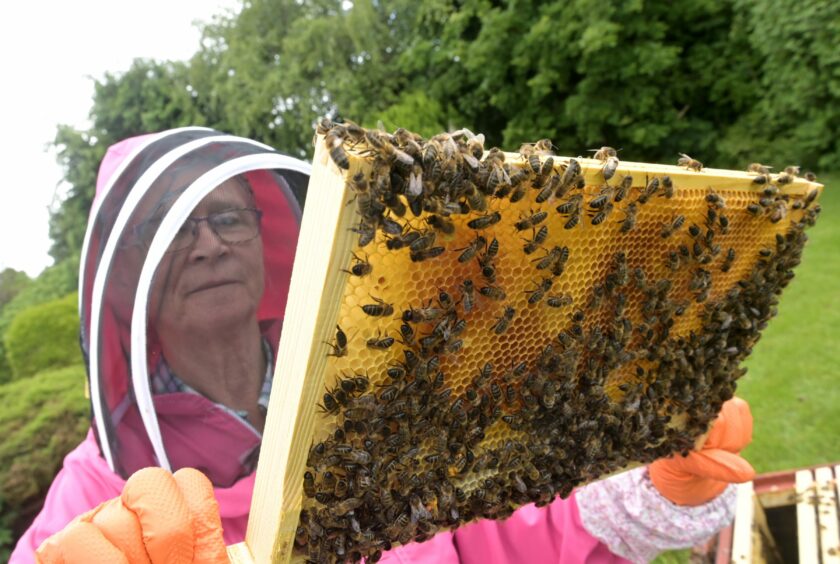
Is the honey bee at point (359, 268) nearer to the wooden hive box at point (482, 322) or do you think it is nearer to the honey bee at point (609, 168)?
the wooden hive box at point (482, 322)

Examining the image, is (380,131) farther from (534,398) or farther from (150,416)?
(150,416)

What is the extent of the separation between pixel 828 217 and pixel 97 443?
13.7 meters

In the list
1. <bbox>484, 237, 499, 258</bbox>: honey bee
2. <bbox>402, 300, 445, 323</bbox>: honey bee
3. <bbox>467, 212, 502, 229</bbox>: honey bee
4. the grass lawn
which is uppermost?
<bbox>467, 212, 502, 229</bbox>: honey bee

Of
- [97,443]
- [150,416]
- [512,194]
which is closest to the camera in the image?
[512,194]

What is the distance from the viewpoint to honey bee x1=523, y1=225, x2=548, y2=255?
1588mm

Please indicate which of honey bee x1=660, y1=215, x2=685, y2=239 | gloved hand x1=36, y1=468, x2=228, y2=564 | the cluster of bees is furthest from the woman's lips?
honey bee x1=660, y1=215, x2=685, y2=239

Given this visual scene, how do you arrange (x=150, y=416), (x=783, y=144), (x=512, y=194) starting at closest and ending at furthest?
(x=512, y=194)
(x=150, y=416)
(x=783, y=144)

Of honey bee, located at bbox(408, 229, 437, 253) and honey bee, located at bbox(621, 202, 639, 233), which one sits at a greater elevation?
honey bee, located at bbox(621, 202, 639, 233)

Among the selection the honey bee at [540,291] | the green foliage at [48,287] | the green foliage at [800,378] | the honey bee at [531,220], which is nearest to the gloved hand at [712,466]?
the honey bee at [540,291]

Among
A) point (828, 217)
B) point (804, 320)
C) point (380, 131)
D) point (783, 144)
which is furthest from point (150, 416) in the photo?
point (783, 144)

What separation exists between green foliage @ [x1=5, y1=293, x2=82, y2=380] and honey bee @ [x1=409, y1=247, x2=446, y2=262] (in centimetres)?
970

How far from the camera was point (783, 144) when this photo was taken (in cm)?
1443

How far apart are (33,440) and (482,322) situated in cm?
633

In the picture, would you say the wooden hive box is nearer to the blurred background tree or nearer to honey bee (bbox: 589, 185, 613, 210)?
honey bee (bbox: 589, 185, 613, 210)
